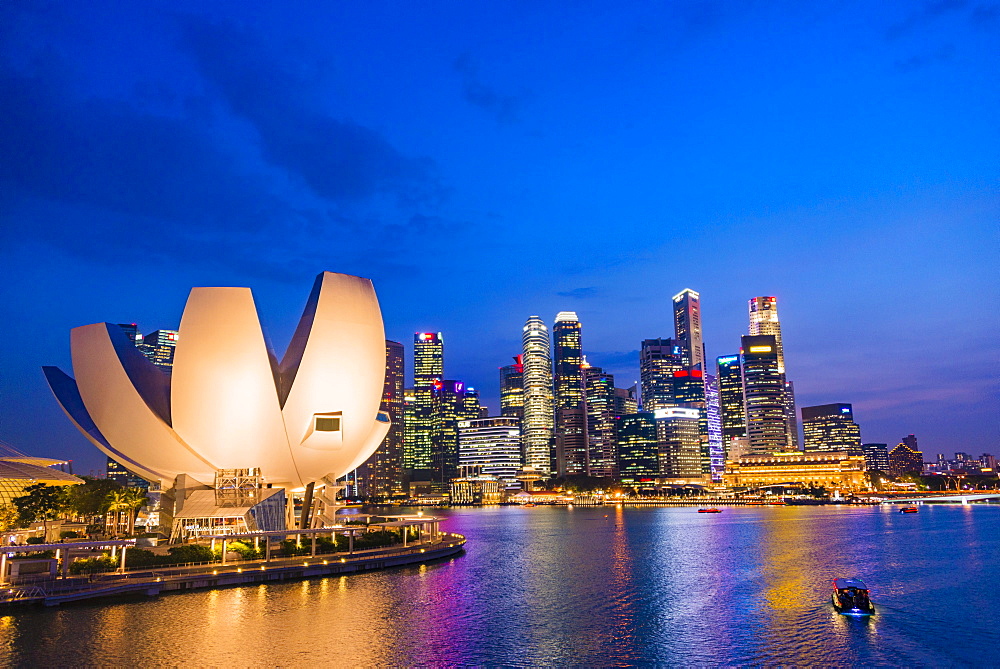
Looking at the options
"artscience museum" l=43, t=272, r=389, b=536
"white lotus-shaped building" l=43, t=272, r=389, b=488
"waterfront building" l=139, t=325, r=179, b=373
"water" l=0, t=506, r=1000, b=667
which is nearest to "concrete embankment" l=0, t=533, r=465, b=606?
"water" l=0, t=506, r=1000, b=667

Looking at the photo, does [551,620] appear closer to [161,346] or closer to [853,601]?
[853,601]

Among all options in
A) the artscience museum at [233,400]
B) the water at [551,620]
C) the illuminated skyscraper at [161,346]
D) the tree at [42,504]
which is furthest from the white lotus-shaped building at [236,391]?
the illuminated skyscraper at [161,346]

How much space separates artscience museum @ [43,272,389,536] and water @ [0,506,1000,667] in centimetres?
846

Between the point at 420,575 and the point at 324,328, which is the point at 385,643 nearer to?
the point at 420,575

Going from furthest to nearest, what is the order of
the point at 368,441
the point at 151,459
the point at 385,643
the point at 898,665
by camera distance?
the point at 368,441 → the point at 151,459 → the point at 385,643 → the point at 898,665

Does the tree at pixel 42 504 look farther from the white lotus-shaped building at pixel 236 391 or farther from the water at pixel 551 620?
the water at pixel 551 620

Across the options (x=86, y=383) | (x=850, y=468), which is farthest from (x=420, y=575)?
(x=850, y=468)

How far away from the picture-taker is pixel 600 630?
2689 cm

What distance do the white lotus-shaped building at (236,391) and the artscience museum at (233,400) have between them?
6cm

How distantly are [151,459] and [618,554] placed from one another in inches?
1232

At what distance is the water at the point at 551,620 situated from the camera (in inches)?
913

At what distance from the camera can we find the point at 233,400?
130 feet

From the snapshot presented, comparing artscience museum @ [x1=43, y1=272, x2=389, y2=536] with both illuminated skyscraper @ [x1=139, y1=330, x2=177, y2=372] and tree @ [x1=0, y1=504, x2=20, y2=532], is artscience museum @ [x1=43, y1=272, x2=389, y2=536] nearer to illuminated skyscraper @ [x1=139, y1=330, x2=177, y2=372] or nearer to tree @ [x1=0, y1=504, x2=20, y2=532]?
tree @ [x1=0, y1=504, x2=20, y2=532]

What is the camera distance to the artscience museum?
39125mm
